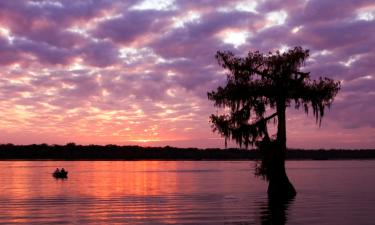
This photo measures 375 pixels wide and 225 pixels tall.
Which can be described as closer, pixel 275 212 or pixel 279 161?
pixel 275 212

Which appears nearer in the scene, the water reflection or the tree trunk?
the water reflection

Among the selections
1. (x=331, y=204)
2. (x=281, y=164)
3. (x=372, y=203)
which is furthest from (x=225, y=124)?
(x=372, y=203)

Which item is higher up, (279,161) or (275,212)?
(279,161)

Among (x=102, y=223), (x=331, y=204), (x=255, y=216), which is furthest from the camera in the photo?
(x=331, y=204)

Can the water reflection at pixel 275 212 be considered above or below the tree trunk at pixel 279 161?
below

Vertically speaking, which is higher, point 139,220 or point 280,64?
point 280,64

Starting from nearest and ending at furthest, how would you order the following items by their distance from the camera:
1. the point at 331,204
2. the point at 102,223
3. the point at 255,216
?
the point at 102,223
the point at 255,216
the point at 331,204

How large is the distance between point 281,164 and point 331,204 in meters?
4.21

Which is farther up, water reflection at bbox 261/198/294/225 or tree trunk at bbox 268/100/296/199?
tree trunk at bbox 268/100/296/199

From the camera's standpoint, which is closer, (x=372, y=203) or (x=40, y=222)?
(x=40, y=222)

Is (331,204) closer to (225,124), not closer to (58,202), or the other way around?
(225,124)

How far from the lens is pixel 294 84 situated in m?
38.2

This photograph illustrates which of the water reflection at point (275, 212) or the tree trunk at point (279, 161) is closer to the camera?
the water reflection at point (275, 212)

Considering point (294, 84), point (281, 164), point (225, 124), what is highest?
point (294, 84)
